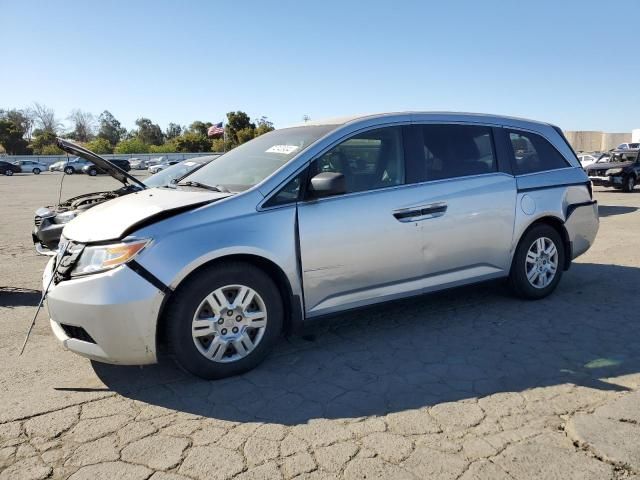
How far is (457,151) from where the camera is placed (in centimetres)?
452

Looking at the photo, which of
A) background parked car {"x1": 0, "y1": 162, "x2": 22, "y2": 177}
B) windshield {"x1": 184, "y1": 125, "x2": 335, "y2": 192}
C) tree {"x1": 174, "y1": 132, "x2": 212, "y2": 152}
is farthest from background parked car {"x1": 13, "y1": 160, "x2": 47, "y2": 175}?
windshield {"x1": 184, "y1": 125, "x2": 335, "y2": 192}

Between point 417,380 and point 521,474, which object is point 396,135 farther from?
point 521,474

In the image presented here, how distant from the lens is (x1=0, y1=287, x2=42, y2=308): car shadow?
5461 mm

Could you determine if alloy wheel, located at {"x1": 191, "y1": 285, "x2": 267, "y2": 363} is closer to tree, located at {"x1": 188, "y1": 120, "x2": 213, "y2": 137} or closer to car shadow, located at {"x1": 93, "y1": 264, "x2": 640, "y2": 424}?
car shadow, located at {"x1": 93, "y1": 264, "x2": 640, "y2": 424}

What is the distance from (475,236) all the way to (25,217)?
1402 centimetres

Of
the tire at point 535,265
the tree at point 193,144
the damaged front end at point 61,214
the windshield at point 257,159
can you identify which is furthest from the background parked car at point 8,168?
the tire at point 535,265

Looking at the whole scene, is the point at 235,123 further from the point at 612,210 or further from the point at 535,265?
the point at 535,265

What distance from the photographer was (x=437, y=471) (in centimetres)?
243

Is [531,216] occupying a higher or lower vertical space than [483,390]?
higher

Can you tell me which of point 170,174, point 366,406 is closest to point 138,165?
point 170,174

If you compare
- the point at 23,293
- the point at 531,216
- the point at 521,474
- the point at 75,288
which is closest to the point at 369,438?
the point at 521,474

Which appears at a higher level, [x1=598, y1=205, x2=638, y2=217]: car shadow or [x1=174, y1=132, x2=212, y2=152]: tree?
[x1=174, y1=132, x2=212, y2=152]: tree

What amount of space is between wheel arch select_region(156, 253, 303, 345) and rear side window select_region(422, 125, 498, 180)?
5.22ft

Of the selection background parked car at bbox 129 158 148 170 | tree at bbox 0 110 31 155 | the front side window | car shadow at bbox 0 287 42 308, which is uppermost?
tree at bbox 0 110 31 155
